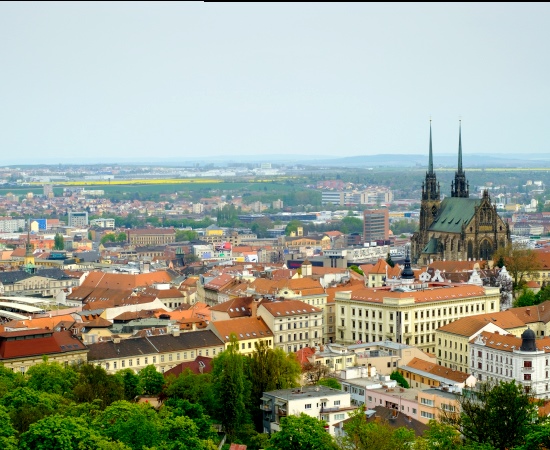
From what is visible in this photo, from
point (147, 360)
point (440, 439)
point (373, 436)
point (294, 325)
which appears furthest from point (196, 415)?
point (294, 325)

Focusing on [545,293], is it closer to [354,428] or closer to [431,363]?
[431,363]

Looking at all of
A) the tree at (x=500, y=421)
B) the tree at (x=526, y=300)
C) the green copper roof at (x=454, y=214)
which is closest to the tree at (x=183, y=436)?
the tree at (x=500, y=421)

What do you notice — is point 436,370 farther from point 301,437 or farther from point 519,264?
point 519,264

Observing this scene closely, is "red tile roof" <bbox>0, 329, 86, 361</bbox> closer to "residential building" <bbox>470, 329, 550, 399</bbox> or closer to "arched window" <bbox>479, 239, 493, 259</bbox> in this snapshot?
"residential building" <bbox>470, 329, 550, 399</bbox>

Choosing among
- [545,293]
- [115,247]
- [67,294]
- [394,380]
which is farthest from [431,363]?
[115,247]

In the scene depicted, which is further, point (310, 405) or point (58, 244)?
point (58, 244)

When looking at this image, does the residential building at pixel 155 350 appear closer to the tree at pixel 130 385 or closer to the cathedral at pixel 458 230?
the tree at pixel 130 385
